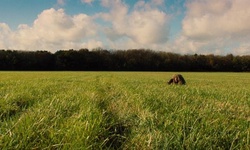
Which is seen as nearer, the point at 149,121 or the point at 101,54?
the point at 149,121

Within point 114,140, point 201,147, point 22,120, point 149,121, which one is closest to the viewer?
point 201,147

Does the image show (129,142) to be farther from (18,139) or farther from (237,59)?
(237,59)

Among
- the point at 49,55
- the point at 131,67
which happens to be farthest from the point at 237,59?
the point at 49,55

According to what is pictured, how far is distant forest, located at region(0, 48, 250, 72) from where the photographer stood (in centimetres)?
10731

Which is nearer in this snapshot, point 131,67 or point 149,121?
point 149,121

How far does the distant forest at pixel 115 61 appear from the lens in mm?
107312

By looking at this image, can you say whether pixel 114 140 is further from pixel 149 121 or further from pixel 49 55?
pixel 49 55

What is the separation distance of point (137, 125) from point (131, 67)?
114855 mm

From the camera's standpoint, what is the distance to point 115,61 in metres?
120

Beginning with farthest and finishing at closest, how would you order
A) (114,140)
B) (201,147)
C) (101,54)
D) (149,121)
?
(101,54) < (149,121) < (114,140) < (201,147)

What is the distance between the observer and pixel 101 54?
122m

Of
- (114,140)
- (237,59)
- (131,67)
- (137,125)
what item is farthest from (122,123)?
(237,59)

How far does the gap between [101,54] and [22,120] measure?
120132 millimetres

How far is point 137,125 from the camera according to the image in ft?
11.5
